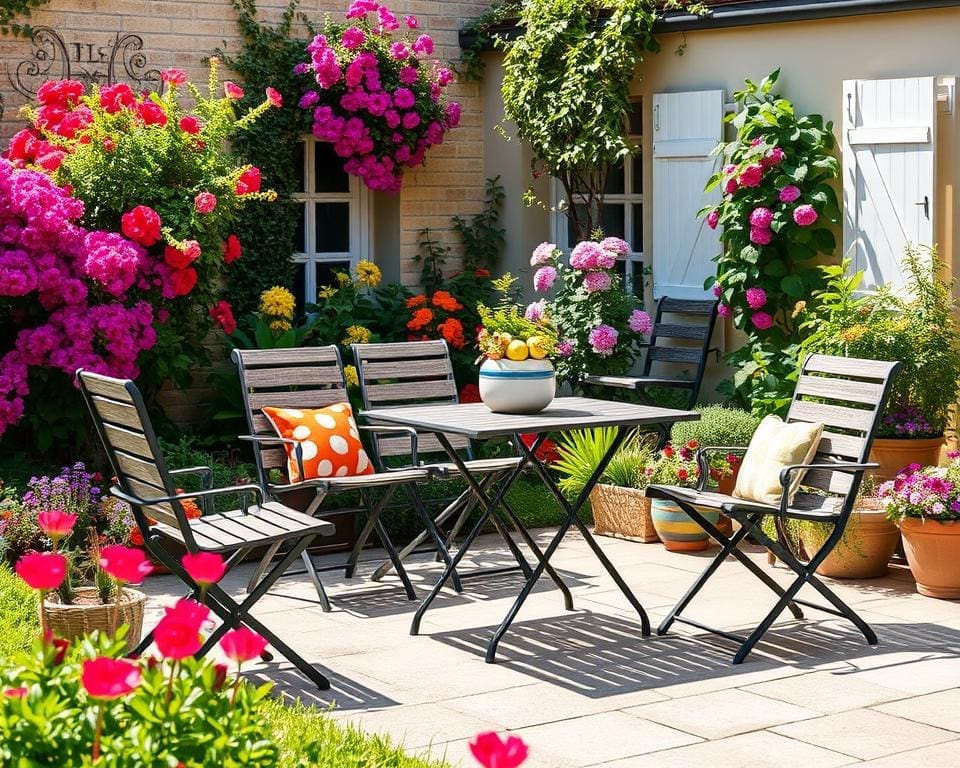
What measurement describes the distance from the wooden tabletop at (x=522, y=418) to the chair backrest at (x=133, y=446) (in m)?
1.01

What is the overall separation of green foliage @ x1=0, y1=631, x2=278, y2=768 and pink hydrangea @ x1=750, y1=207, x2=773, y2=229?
5.67 m

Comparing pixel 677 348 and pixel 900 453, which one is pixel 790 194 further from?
pixel 900 453

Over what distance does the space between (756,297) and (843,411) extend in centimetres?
241

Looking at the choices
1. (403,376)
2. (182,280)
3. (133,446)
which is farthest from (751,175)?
(133,446)

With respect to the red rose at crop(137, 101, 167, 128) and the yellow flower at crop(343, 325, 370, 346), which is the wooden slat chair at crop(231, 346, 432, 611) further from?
the yellow flower at crop(343, 325, 370, 346)

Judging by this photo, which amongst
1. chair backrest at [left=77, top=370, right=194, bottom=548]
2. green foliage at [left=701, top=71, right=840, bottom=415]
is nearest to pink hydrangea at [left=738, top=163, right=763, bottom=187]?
green foliage at [left=701, top=71, right=840, bottom=415]

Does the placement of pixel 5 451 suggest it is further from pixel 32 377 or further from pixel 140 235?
pixel 140 235

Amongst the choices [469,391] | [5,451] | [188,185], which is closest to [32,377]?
[5,451]

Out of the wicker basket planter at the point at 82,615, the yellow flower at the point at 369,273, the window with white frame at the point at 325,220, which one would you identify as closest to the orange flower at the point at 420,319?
the yellow flower at the point at 369,273

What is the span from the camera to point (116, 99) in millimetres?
7766

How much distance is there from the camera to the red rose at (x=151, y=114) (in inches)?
303

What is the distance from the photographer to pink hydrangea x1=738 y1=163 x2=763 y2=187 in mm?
7871

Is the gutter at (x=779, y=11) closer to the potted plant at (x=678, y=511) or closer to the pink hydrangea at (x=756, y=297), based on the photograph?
the pink hydrangea at (x=756, y=297)

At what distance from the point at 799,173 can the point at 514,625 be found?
10.7ft
